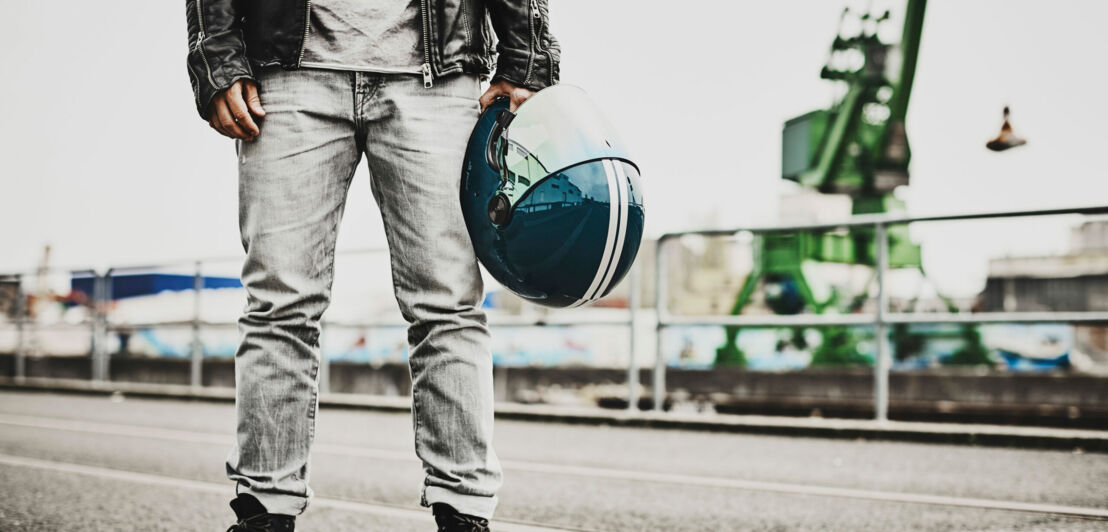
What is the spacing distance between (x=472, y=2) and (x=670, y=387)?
1186 cm

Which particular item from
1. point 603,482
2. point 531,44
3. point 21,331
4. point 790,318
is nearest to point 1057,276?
point 790,318

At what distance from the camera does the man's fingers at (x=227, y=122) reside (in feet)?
5.00

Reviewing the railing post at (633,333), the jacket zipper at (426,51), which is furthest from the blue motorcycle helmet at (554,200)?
the railing post at (633,333)

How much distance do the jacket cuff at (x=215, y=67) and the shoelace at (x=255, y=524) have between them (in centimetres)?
65

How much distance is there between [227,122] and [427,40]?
351 millimetres

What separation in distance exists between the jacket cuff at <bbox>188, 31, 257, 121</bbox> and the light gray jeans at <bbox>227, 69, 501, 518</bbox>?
0.07 metres

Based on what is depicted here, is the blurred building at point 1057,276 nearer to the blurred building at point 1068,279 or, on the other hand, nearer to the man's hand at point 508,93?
the blurred building at point 1068,279

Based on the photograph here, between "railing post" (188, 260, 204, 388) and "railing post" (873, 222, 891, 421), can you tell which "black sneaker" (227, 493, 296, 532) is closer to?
"railing post" (873, 222, 891, 421)

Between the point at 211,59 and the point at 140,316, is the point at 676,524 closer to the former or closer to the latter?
the point at 211,59

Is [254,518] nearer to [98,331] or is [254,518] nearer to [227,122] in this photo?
[227,122]

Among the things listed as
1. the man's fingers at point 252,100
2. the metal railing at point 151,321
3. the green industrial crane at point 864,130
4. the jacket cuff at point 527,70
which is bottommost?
the metal railing at point 151,321

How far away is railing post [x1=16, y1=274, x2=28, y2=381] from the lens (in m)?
8.75

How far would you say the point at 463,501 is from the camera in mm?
1536

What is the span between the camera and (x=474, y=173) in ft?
5.24
